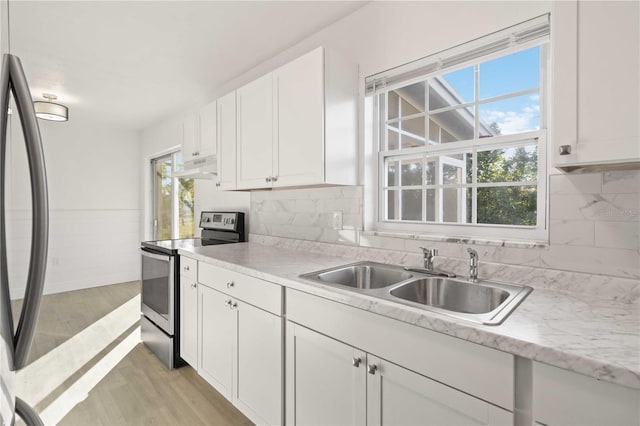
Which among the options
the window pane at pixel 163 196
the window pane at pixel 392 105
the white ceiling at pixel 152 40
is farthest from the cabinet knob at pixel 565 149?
the window pane at pixel 163 196

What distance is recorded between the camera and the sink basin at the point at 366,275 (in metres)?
1.70

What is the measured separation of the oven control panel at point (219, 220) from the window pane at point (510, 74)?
218 cm

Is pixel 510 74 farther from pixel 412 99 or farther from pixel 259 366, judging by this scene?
pixel 259 366

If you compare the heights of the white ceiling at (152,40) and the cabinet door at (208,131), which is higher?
A: the white ceiling at (152,40)

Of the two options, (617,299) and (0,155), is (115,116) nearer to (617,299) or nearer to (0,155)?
(0,155)

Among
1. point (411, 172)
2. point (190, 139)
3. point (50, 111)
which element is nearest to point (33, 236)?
point (411, 172)

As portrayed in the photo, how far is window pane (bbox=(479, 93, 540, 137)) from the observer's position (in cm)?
151

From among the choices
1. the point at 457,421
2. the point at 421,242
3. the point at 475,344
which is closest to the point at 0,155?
the point at 475,344

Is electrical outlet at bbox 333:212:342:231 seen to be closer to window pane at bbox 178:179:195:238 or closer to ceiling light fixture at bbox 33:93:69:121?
window pane at bbox 178:179:195:238

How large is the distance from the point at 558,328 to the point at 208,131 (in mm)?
2766

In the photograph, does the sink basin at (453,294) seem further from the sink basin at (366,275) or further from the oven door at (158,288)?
the oven door at (158,288)

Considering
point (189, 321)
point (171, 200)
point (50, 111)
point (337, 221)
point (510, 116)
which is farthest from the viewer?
point (171, 200)

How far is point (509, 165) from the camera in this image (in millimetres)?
1595

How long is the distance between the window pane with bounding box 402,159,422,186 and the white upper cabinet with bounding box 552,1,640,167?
932 mm
